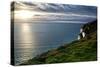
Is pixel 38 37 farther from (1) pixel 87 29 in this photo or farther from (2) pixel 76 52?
(1) pixel 87 29

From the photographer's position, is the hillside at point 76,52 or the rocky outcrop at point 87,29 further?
the rocky outcrop at point 87,29

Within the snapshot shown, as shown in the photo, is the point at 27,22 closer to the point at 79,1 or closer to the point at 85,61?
the point at 79,1

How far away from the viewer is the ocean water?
201 cm

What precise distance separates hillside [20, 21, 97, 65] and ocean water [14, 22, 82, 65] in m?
0.06

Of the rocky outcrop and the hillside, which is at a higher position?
the rocky outcrop

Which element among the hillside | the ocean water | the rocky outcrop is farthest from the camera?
the rocky outcrop

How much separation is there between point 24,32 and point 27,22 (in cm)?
11

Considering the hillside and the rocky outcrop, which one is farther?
the rocky outcrop

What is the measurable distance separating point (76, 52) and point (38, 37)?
493mm

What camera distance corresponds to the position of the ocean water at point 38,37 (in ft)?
6.59

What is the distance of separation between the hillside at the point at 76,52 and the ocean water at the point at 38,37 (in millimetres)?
55

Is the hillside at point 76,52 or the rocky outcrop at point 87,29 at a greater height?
the rocky outcrop at point 87,29

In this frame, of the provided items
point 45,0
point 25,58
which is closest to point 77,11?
point 45,0

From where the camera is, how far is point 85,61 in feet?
7.55
